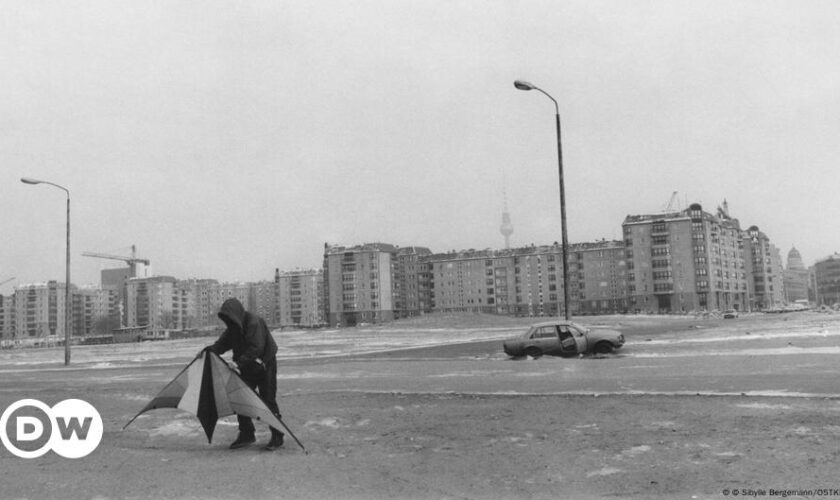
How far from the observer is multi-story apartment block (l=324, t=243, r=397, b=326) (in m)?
192

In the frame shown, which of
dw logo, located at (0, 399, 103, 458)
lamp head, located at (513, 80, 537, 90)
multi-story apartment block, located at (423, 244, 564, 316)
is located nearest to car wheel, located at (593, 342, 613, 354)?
lamp head, located at (513, 80, 537, 90)

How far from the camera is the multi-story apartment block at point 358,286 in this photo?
630 ft

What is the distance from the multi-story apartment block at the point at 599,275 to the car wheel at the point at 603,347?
159348mm

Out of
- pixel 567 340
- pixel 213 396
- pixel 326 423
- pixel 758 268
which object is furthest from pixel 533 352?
pixel 758 268

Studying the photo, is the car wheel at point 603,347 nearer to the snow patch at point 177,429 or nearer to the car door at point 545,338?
the car door at point 545,338

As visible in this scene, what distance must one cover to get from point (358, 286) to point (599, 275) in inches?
2594

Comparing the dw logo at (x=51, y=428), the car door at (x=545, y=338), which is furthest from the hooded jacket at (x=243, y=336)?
the car door at (x=545, y=338)

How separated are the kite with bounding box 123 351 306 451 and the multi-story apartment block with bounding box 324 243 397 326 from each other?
603 feet

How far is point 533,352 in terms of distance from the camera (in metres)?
23.2

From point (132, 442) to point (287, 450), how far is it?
8.14 feet

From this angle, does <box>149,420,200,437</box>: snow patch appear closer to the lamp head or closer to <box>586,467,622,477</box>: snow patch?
<box>586,467,622,477</box>: snow patch

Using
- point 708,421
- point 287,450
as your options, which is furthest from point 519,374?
point 287,450

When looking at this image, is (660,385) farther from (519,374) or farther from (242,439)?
(242,439)

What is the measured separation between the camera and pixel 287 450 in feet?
25.5
